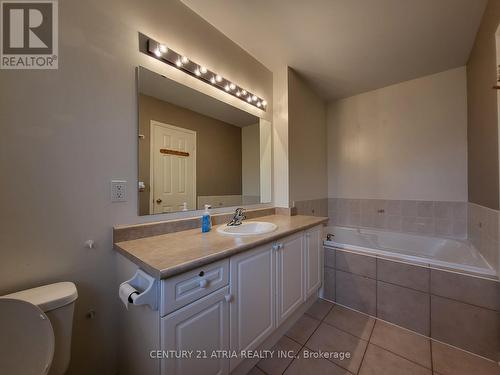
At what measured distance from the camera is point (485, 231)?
1.64 meters

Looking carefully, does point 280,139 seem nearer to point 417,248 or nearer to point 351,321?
point 351,321

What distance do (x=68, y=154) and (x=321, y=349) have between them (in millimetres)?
1987

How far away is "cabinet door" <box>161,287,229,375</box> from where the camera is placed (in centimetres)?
80

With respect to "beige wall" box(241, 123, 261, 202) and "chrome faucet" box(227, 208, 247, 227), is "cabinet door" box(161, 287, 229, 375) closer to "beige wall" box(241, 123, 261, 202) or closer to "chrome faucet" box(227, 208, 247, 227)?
"chrome faucet" box(227, 208, 247, 227)

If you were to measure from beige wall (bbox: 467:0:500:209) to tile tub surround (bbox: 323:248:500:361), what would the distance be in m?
0.64

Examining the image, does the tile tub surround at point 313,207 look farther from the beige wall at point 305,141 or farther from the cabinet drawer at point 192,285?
the cabinet drawer at point 192,285

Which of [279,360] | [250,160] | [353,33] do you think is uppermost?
[353,33]

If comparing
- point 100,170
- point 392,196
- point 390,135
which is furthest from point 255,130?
point 392,196

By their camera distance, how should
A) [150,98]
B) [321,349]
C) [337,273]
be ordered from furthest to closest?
[337,273] → [321,349] → [150,98]

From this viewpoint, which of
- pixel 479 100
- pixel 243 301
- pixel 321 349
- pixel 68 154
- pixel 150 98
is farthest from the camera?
pixel 479 100

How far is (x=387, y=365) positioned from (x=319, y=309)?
645 mm

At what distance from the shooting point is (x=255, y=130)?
2.14m

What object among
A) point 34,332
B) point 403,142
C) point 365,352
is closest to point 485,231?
point 403,142

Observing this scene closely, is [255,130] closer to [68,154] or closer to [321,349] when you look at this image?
[68,154]
